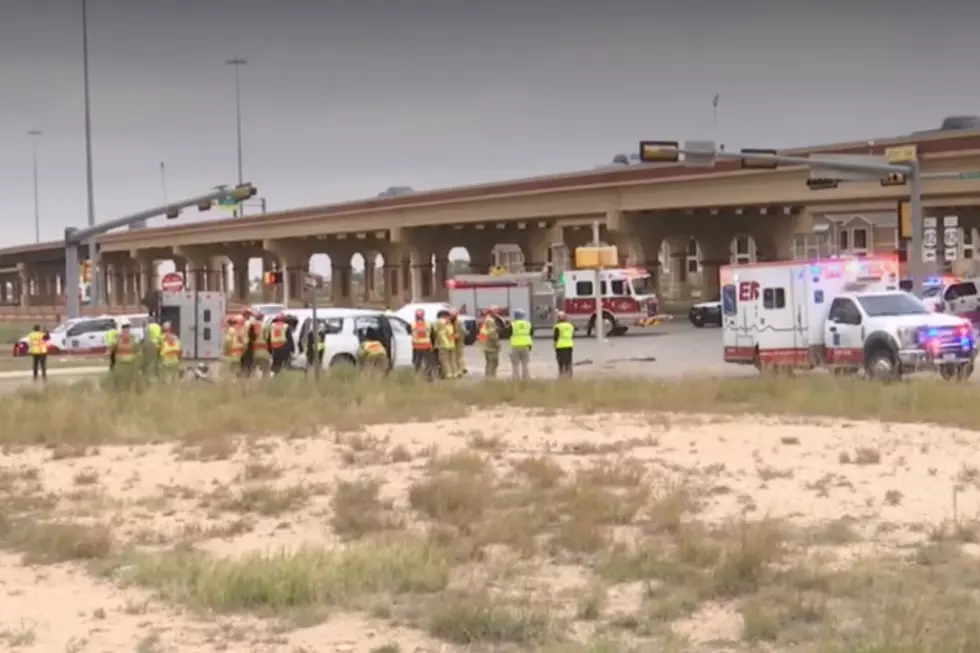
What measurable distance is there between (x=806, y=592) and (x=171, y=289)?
32.7 m

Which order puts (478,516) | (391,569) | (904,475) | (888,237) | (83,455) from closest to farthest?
(391,569)
(478,516)
(904,475)
(83,455)
(888,237)

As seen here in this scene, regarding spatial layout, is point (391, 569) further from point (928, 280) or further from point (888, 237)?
point (888, 237)

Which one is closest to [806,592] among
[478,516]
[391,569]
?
[391,569]

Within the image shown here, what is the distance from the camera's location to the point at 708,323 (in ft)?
206

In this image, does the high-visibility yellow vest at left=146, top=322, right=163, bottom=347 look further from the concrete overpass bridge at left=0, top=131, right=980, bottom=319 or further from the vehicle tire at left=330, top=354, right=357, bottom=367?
the concrete overpass bridge at left=0, top=131, right=980, bottom=319

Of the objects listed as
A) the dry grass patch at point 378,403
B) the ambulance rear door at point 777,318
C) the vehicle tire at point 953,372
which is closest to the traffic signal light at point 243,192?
the dry grass patch at point 378,403

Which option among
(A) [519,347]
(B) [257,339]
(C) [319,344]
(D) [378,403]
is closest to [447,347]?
(A) [519,347]

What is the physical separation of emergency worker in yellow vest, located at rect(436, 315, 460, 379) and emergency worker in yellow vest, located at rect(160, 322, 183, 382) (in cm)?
598

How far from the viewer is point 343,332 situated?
1236 inches

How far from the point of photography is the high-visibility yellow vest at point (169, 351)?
27281 mm

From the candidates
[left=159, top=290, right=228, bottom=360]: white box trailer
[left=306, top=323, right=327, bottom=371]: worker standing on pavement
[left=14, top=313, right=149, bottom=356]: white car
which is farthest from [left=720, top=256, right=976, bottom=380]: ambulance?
[left=14, top=313, right=149, bottom=356]: white car

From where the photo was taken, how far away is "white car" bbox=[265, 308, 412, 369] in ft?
102

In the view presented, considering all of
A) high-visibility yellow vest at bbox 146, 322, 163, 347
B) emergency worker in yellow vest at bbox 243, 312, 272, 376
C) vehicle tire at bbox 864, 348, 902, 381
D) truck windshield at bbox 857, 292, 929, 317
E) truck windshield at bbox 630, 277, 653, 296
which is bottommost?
vehicle tire at bbox 864, 348, 902, 381

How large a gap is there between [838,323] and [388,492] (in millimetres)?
16478
